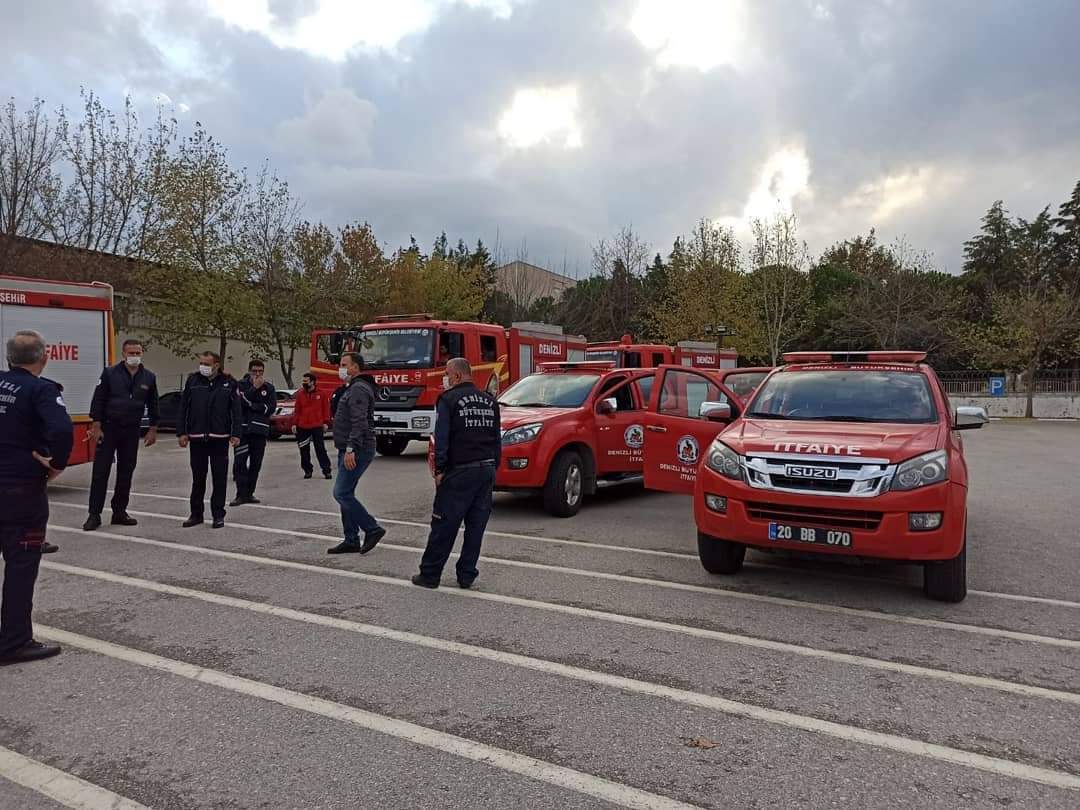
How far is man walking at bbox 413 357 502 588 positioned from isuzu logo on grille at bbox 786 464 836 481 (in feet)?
6.90

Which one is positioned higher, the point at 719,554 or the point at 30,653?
the point at 719,554

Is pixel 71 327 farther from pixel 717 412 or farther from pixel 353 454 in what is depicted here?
pixel 717 412

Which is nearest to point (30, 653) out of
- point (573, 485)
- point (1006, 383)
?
point (573, 485)

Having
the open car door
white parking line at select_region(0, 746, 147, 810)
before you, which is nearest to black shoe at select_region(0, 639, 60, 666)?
white parking line at select_region(0, 746, 147, 810)

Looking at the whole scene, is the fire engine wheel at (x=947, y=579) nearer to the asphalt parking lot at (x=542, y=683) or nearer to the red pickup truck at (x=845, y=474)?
the red pickup truck at (x=845, y=474)

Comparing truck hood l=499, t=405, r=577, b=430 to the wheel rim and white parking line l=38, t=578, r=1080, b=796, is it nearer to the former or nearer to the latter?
the wheel rim

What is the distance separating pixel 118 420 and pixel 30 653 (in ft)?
13.9

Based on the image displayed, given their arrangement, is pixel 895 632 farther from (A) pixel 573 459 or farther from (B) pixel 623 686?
(A) pixel 573 459

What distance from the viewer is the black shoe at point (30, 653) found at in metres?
4.26

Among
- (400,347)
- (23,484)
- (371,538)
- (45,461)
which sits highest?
(400,347)

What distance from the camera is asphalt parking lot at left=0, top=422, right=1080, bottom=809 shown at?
9.94 feet

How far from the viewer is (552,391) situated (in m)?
9.79

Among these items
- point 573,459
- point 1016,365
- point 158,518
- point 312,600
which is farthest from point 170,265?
point 1016,365

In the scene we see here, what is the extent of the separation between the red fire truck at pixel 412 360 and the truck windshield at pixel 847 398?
25.1 ft
